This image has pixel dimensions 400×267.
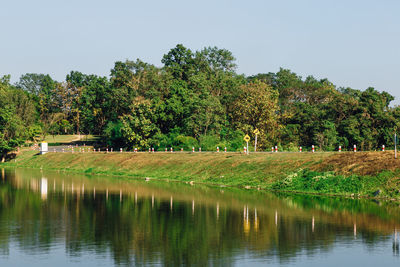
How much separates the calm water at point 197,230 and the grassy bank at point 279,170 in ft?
11.0

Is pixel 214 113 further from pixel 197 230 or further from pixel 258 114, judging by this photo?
pixel 197 230

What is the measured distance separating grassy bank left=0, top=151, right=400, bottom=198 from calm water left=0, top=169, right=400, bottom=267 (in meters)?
3.35

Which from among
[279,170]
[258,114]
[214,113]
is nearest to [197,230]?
[279,170]

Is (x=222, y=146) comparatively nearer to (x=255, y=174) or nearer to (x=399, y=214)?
(x=255, y=174)

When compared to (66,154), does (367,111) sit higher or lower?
higher

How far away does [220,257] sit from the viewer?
20.0 meters

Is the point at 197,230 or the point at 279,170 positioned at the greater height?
the point at 279,170

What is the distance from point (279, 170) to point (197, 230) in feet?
82.7

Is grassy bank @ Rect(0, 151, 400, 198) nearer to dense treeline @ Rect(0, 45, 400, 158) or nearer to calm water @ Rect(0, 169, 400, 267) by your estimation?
calm water @ Rect(0, 169, 400, 267)

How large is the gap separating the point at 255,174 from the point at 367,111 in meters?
43.7

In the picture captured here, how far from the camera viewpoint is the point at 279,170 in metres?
50.2

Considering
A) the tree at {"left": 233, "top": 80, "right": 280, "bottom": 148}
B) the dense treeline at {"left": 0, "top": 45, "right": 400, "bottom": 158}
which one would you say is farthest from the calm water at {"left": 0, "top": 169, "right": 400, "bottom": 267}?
the tree at {"left": 233, "top": 80, "right": 280, "bottom": 148}

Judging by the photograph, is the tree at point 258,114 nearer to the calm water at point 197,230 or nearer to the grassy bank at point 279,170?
the grassy bank at point 279,170

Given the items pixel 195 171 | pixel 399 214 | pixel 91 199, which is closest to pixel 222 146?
pixel 195 171
